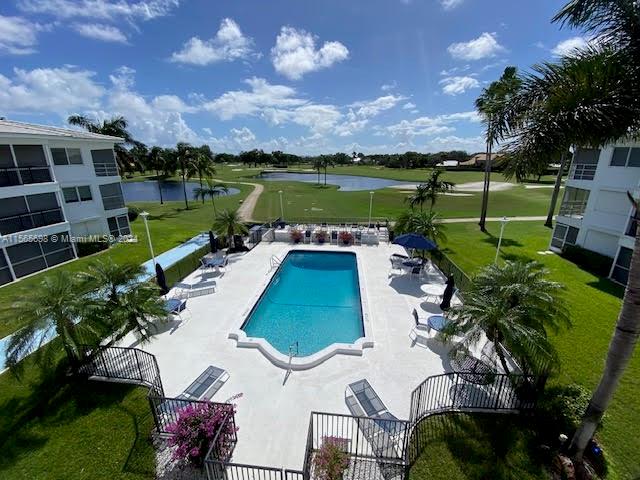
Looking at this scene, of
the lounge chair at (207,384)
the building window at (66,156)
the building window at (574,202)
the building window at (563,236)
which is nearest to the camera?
the lounge chair at (207,384)

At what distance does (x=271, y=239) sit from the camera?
80.9 feet

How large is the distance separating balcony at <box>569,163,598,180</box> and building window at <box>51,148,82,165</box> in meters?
36.0

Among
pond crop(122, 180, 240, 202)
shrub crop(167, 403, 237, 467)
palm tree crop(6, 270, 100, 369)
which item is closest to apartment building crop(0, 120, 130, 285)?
palm tree crop(6, 270, 100, 369)

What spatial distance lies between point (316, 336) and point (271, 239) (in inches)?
525

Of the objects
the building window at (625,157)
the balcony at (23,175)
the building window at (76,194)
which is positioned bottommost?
the building window at (76,194)

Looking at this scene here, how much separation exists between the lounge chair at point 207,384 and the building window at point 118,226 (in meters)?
20.6

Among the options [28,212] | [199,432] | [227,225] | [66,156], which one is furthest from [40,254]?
[199,432]

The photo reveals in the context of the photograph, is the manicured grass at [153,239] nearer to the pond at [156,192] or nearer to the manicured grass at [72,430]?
the manicured grass at [72,430]

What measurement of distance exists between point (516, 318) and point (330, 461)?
615cm

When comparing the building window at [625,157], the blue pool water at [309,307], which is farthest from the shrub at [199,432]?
the building window at [625,157]

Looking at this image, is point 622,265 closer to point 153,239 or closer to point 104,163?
point 153,239

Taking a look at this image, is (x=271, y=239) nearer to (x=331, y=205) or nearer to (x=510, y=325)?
(x=510, y=325)

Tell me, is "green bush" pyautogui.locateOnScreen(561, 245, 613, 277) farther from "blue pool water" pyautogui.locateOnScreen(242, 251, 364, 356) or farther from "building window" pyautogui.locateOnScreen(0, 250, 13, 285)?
"building window" pyautogui.locateOnScreen(0, 250, 13, 285)

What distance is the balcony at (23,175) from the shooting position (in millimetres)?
17031
